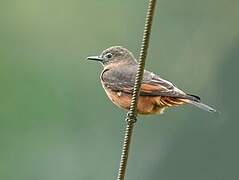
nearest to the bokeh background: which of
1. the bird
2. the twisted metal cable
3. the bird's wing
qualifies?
the bird

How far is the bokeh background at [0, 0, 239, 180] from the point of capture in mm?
12523

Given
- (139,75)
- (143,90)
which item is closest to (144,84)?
(143,90)

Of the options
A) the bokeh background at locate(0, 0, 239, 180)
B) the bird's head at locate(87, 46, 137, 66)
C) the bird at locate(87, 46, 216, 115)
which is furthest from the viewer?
the bokeh background at locate(0, 0, 239, 180)

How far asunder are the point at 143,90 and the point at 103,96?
579 cm

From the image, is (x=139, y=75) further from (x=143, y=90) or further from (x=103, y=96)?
(x=103, y=96)

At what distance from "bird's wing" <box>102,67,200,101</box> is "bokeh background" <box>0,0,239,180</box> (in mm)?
4206

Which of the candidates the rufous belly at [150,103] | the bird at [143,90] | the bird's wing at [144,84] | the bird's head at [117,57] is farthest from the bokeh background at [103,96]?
the rufous belly at [150,103]

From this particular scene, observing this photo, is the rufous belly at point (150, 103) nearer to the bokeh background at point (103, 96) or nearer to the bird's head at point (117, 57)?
the bird's head at point (117, 57)

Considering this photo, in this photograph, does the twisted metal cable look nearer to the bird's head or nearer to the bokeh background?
the bird's head

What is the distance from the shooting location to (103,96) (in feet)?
43.5

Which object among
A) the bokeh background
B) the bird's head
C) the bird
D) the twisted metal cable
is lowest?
the bokeh background

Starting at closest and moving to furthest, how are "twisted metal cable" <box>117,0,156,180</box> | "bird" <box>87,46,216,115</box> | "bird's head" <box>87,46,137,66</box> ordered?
"twisted metal cable" <box>117,0,156,180</box> < "bird" <box>87,46,216,115</box> < "bird's head" <box>87,46,137,66</box>

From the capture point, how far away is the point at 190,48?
45.1 ft

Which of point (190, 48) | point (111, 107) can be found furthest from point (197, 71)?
point (111, 107)
